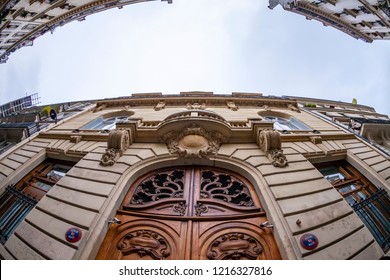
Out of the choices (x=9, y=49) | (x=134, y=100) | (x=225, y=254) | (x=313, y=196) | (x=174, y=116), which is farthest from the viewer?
(x=9, y=49)

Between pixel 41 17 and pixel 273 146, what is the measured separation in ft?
87.8

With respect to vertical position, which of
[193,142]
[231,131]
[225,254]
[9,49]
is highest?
[9,49]

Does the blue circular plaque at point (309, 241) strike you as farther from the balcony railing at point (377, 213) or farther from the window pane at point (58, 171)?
the window pane at point (58, 171)

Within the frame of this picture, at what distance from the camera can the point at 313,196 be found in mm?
5770

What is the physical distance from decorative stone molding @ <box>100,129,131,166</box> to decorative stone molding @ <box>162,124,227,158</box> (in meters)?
1.52

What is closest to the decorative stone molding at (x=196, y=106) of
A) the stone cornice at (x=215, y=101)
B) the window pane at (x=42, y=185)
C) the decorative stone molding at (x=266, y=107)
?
the stone cornice at (x=215, y=101)

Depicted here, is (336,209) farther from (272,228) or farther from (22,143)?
(22,143)

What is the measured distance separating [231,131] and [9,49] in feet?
90.2

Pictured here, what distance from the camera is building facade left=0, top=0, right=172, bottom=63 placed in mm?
19188

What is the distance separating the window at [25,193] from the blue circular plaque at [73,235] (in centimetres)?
207

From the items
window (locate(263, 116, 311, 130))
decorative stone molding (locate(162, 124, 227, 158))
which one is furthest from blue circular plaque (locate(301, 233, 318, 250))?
window (locate(263, 116, 311, 130))

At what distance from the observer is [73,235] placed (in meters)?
4.65
